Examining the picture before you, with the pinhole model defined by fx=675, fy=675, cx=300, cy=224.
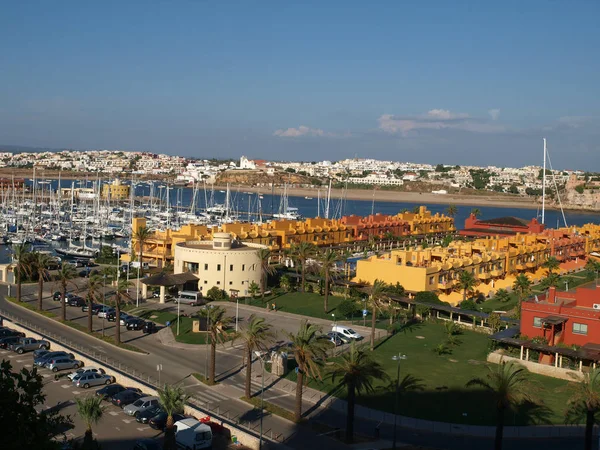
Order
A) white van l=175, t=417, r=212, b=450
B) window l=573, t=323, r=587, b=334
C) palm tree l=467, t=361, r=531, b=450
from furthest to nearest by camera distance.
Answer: window l=573, t=323, r=587, b=334 → white van l=175, t=417, r=212, b=450 → palm tree l=467, t=361, r=531, b=450

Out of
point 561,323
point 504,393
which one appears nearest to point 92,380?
point 504,393

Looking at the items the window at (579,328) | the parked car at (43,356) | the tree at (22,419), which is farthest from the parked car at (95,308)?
the tree at (22,419)

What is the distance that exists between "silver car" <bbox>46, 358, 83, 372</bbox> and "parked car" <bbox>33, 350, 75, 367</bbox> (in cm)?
44

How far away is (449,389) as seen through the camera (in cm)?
2825

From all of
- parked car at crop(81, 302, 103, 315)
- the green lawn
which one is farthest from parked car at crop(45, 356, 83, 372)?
parked car at crop(81, 302, 103, 315)

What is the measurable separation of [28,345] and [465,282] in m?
28.9

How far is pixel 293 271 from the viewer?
55375 mm

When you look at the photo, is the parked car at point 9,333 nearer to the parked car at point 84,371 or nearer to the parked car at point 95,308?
the parked car at point 95,308

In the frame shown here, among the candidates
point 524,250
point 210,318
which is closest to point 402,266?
point 524,250

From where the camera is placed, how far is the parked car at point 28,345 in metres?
32.5

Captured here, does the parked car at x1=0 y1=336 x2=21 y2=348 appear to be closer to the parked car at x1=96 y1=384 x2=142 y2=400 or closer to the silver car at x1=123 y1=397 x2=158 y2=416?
the parked car at x1=96 y1=384 x2=142 y2=400

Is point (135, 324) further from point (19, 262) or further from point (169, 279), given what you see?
point (19, 262)

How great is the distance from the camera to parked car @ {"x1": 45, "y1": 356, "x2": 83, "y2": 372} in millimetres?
29750

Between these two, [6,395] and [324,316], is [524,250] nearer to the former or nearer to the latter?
[324,316]
